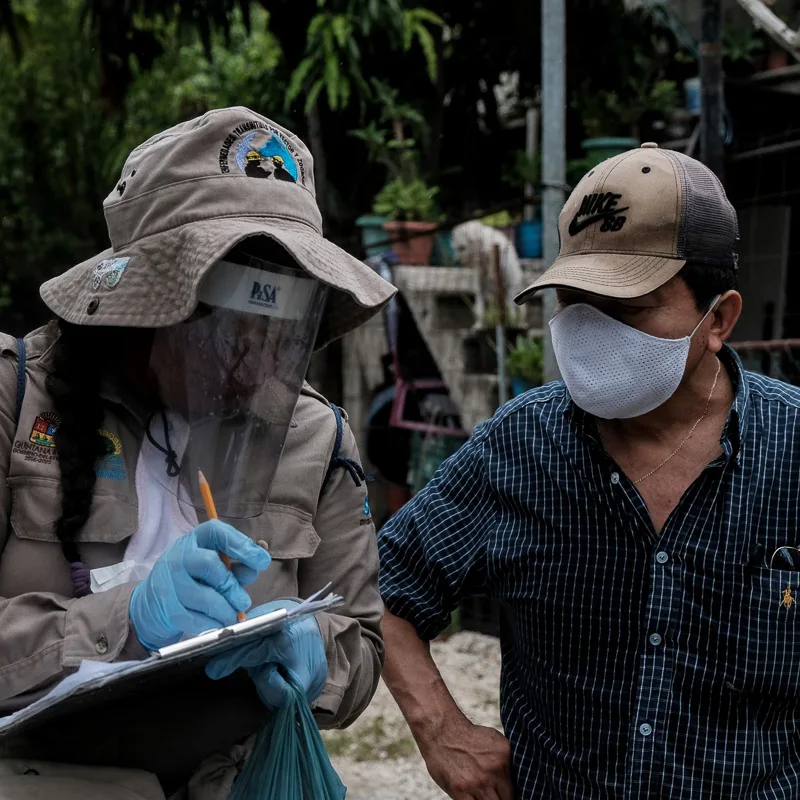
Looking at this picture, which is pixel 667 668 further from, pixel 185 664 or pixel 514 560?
pixel 185 664

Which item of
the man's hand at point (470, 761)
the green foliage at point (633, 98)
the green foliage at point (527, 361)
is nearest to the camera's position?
the man's hand at point (470, 761)

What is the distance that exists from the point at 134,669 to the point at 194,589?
15 centimetres

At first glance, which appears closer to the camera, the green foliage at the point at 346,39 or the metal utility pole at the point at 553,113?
the metal utility pole at the point at 553,113

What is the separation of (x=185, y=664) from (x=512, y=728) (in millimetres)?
993

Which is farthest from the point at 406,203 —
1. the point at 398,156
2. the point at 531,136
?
the point at 531,136

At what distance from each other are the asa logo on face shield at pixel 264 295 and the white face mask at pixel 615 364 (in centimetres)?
68

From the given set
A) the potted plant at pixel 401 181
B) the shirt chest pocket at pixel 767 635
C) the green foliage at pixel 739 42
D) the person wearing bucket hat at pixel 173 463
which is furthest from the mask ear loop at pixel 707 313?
the green foliage at pixel 739 42

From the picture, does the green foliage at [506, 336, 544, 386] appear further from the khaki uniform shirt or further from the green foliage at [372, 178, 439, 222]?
the khaki uniform shirt

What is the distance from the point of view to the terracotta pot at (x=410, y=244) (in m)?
7.78

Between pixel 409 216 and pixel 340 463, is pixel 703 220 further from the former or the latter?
pixel 409 216

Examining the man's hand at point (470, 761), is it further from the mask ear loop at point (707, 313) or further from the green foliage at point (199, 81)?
the green foliage at point (199, 81)

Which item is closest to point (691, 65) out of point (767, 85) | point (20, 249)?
point (767, 85)

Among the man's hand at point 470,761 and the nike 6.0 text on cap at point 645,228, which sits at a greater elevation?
the nike 6.0 text on cap at point 645,228

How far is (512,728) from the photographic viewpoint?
221cm
